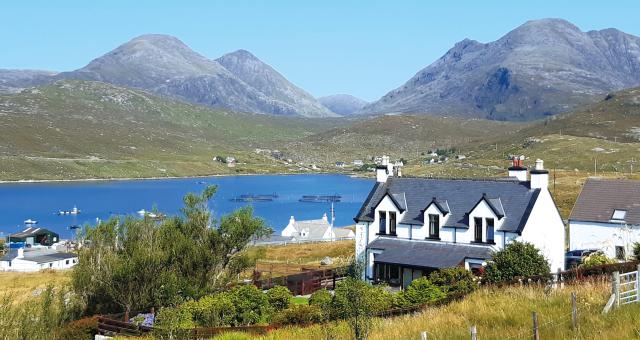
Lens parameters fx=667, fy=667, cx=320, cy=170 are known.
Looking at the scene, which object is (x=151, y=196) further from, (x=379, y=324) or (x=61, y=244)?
(x=379, y=324)

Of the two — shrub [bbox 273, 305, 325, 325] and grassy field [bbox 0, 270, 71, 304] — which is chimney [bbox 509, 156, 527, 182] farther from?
grassy field [bbox 0, 270, 71, 304]

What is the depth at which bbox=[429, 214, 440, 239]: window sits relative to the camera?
Result: 3753 centimetres

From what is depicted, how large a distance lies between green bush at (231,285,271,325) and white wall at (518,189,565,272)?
14.6 m

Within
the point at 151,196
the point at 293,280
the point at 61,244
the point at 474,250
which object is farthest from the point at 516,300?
the point at 151,196

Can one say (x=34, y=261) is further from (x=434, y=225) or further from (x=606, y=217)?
(x=606, y=217)

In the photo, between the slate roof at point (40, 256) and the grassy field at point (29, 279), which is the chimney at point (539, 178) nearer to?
the grassy field at point (29, 279)

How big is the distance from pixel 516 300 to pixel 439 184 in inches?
869

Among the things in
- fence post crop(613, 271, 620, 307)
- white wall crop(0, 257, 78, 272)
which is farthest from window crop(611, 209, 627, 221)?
white wall crop(0, 257, 78, 272)

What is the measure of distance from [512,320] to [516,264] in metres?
13.8

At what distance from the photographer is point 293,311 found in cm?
2400

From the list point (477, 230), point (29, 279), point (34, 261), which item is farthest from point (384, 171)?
point (34, 261)

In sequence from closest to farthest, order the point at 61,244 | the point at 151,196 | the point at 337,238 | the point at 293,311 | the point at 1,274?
the point at 293,311 < the point at 1,274 < the point at 337,238 < the point at 61,244 < the point at 151,196

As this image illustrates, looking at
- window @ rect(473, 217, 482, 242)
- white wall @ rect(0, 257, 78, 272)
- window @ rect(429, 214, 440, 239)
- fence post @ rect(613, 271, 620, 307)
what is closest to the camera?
fence post @ rect(613, 271, 620, 307)

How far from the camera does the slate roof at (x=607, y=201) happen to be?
4279 centimetres
